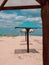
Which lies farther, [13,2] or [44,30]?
[13,2]

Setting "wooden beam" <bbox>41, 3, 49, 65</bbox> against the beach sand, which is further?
the beach sand

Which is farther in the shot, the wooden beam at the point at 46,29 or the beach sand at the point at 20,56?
the beach sand at the point at 20,56

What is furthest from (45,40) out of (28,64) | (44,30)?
(28,64)

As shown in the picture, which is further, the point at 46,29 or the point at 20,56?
the point at 20,56

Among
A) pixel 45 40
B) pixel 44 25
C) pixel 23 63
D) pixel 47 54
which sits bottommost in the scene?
pixel 23 63

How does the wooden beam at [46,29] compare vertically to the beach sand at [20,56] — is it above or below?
above

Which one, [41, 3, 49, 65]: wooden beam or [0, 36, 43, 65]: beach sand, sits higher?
[41, 3, 49, 65]: wooden beam

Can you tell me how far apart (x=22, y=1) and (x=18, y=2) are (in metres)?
0.09

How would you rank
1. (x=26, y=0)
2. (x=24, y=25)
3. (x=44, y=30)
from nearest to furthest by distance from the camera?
(x=44, y=30)
(x=26, y=0)
(x=24, y=25)

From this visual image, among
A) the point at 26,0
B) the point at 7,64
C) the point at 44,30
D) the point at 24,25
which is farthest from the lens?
the point at 24,25

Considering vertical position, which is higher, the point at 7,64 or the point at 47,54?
the point at 47,54

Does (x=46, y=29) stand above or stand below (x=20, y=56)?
above

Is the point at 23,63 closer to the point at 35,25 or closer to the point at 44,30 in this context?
the point at 35,25

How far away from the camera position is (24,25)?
8195 millimetres
